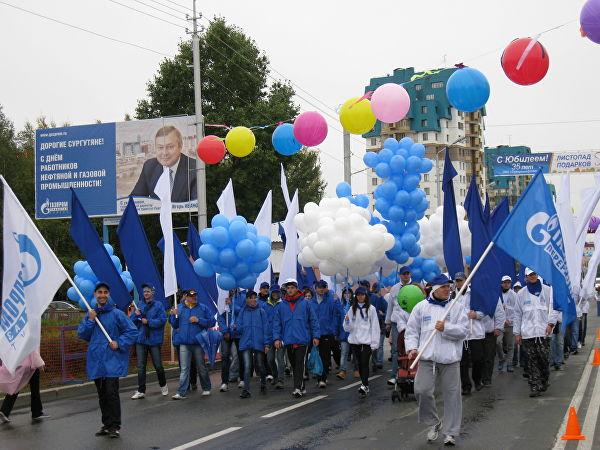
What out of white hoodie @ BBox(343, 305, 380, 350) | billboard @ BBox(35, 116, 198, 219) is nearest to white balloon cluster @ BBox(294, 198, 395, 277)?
white hoodie @ BBox(343, 305, 380, 350)

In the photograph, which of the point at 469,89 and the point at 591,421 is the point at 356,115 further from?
the point at 591,421

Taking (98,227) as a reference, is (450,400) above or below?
below

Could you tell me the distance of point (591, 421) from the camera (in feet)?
33.3

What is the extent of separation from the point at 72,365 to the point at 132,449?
6.57m

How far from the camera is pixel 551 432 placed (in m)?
9.46

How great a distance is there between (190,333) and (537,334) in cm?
524

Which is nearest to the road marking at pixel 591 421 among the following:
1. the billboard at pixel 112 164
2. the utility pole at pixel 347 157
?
the utility pole at pixel 347 157

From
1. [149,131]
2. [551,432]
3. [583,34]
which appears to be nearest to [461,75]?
[583,34]

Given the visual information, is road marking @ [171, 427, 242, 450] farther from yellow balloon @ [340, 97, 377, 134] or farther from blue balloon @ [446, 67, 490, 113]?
yellow balloon @ [340, 97, 377, 134]

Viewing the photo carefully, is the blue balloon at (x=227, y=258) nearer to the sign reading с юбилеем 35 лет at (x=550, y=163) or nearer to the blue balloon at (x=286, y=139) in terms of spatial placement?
the blue balloon at (x=286, y=139)

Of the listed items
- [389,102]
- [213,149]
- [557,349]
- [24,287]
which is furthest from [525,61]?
[213,149]

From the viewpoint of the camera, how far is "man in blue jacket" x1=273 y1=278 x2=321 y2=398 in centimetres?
1335

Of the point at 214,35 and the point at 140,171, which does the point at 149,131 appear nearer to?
the point at 140,171

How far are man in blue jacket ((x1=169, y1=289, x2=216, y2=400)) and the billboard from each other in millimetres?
13066
